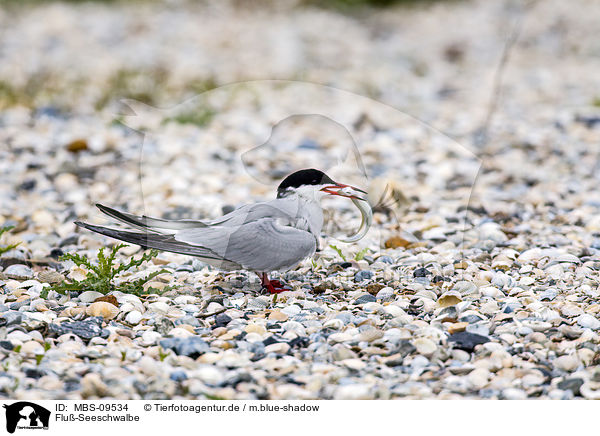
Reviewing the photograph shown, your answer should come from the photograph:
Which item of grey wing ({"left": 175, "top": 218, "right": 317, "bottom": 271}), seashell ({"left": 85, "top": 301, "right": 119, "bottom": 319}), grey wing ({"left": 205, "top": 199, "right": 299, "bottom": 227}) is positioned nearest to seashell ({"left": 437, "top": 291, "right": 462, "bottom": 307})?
grey wing ({"left": 175, "top": 218, "right": 317, "bottom": 271})

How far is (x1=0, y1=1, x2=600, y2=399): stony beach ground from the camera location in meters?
2.73

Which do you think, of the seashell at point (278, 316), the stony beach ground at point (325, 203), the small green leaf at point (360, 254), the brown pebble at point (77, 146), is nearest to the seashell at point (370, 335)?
the stony beach ground at point (325, 203)

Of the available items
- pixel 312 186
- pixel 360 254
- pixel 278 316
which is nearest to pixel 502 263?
pixel 360 254

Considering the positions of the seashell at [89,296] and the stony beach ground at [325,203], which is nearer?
the stony beach ground at [325,203]

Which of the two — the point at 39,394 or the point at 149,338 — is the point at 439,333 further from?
the point at 39,394

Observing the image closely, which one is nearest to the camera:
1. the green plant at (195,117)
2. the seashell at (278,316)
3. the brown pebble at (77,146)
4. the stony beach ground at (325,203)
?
the stony beach ground at (325,203)

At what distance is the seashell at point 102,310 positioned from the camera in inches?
123

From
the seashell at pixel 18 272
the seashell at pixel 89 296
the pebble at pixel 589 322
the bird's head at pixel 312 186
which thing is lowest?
the seashell at pixel 18 272

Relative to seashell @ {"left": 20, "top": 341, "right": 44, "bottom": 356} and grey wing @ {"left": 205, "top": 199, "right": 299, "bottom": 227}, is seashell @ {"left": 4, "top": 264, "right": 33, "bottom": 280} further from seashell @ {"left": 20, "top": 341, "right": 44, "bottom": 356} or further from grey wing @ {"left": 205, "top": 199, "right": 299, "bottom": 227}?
grey wing @ {"left": 205, "top": 199, "right": 299, "bottom": 227}

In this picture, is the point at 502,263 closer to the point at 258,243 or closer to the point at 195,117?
the point at 258,243

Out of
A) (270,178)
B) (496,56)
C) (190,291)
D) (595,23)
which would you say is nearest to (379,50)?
(496,56)

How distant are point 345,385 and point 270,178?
1743 mm

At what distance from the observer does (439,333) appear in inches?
115
